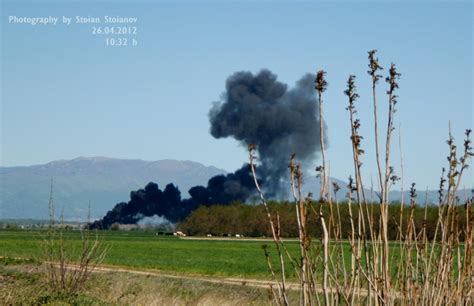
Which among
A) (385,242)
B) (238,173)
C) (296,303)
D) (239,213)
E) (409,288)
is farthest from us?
(238,173)

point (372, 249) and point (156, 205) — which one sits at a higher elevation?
point (156, 205)

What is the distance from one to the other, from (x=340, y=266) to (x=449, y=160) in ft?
3.62

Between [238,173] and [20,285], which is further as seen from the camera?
[238,173]

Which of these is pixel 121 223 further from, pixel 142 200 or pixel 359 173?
pixel 359 173

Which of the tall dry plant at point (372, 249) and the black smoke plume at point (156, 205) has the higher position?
the black smoke plume at point (156, 205)

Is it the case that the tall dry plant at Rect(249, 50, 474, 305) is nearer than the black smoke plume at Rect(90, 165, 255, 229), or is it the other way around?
the tall dry plant at Rect(249, 50, 474, 305)

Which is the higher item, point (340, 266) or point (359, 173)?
point (359, 173)

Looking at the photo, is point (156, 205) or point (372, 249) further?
point (156, 205)

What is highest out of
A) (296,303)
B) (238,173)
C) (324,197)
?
(238,173)

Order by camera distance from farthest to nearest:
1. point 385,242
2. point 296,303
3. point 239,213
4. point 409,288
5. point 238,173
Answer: point 238,173 → point 239,213 → point 296,303 → point 409,288 → point 385,242

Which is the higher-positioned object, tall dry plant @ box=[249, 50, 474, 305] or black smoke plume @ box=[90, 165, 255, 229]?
black smoke plume @ box=[90, 165, 255, 229]

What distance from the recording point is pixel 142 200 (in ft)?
597

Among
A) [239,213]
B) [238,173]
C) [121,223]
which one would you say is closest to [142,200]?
[121,223]

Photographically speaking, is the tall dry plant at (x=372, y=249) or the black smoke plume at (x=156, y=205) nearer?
the tall dry plant at (x=372, y=249)
